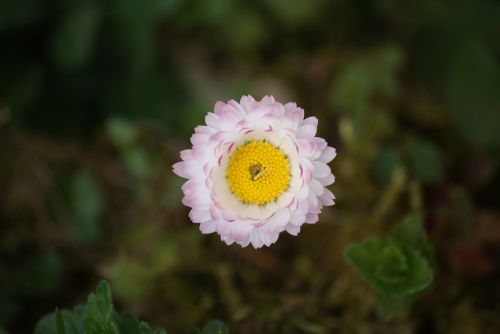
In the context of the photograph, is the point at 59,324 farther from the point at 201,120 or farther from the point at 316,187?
the point at 201,120

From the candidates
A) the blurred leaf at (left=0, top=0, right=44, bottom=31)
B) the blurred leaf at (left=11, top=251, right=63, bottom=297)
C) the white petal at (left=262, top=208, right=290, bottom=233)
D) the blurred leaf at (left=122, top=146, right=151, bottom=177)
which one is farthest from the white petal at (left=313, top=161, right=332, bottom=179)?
the blurred leaf at (left=0, top=0, right=44, bottom=31)

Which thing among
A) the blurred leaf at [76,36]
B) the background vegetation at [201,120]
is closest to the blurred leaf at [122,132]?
the background vegetation at [201,120]

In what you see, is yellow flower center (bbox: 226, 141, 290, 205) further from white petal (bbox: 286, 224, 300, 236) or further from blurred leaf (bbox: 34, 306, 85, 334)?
blurred leaf (bbox: 34, 306, 85, 334)

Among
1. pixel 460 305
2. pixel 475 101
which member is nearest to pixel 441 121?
pixel 475 101

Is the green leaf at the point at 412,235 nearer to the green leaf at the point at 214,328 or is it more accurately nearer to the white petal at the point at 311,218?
the white petal at the point at 311,218

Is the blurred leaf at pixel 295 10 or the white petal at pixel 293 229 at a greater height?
the blurred leaf at pixel 295 10

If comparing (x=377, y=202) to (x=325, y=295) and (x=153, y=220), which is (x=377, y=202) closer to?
(x=325, y=295)
